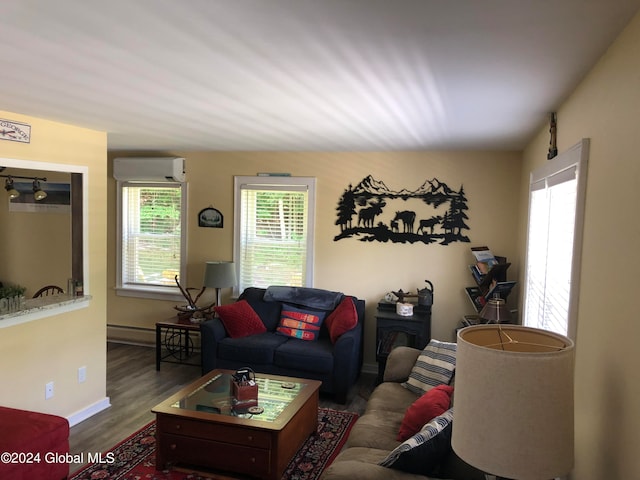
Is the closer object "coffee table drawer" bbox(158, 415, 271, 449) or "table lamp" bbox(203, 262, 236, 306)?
"coffee table drawer" bbox(158, 415, 271, 449)

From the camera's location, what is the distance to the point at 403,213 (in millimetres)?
5277

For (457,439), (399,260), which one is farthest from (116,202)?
(457,439)

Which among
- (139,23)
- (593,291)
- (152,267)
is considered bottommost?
(152,267)

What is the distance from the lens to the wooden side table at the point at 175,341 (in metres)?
5.34

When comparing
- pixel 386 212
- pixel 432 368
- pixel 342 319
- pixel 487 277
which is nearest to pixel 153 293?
pixel 342 319

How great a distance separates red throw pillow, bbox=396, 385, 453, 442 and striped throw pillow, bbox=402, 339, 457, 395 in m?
0.62

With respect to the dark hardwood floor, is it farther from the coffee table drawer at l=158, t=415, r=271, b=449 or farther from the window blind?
the window blind

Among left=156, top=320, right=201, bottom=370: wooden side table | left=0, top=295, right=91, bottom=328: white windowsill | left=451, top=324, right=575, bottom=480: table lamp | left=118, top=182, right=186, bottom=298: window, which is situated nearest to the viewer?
left=451, top=324, right=575, bottom=480: table lamp

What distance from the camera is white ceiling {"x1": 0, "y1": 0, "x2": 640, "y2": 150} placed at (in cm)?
148

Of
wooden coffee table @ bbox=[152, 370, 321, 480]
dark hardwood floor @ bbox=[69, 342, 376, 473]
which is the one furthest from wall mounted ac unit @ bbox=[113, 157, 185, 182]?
wooden coffee table @ bbox=[152, 370, 321, 480]

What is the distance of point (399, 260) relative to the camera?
5309 mm

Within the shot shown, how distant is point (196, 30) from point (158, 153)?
4.49 metres

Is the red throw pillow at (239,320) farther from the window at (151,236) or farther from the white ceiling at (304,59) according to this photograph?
the white ceiling at (304,59)

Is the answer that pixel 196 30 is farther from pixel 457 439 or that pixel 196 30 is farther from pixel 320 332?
pixel 320 332
